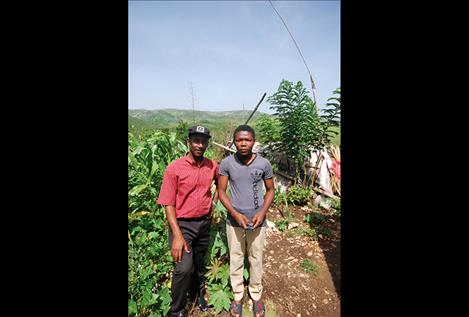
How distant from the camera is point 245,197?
2.35 metres

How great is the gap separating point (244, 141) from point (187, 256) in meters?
1.25

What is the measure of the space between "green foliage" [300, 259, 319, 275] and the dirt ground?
2 centimetres

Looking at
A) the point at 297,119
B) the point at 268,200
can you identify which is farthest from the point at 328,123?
the point at 268,200

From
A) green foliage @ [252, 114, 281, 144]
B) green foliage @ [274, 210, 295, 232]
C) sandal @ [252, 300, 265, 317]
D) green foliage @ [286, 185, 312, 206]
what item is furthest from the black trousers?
green foliage @ [252, 114, 281, 144]

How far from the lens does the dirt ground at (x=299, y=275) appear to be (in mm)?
2717

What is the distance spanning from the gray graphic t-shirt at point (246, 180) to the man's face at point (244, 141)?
0.39 feet

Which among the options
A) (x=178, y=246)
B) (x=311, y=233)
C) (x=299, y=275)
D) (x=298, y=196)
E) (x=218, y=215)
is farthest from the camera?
(x=298, y=196)

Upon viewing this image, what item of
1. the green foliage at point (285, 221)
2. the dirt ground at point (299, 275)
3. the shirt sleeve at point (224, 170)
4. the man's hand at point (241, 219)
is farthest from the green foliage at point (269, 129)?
the man's hand at point (241, 219)

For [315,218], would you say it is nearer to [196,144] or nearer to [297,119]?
[297,119]

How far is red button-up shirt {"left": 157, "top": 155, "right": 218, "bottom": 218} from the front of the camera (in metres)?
2.15

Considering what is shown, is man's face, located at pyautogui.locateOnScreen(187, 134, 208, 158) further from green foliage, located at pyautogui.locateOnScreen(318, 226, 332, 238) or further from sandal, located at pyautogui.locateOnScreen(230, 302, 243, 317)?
green foliage, located at pyautogui.locateOnScreen(318, 226, 332, 238)

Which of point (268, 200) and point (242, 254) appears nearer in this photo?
point (268, 200)
